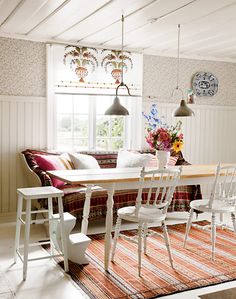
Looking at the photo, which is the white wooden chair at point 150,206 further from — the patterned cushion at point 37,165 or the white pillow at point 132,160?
the white pillow at point 132,160

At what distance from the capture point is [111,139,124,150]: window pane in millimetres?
5906

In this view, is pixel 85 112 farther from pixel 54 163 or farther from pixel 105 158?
pixel 54 163

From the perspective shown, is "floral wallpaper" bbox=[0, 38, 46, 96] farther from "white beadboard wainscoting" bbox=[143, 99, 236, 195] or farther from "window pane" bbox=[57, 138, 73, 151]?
"white beadboard wainscoting" bbox=[143, 99, 236, 195]

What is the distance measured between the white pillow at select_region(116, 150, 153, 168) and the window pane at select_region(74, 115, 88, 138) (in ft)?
2.21

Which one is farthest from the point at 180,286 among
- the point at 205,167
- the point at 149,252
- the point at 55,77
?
the point at 55,77

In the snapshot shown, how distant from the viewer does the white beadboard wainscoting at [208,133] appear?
6359 mm

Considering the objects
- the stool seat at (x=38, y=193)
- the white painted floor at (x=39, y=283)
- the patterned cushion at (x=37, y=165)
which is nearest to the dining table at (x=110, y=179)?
the stool seat at (x=38, y=193)

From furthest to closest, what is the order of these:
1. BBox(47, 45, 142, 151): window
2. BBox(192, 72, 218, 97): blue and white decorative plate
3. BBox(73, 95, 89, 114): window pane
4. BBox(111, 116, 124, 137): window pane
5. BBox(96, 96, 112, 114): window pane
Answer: BBox(192, 72, 218, 97): blue and white decorative plate
BBox(111, 116, 124, 137): window pane
BBox(96, 96, 112, 114): window pane
BBox(73, 95, 89, 114): window pane
BBox(47, 45, 142, 151): window

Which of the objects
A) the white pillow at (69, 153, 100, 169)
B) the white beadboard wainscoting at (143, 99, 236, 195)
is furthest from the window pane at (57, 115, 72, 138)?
the white beadboard wainscoting at (143, 99, 236, 195)

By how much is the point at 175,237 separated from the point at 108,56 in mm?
2687

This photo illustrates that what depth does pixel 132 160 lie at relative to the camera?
17.0 feet

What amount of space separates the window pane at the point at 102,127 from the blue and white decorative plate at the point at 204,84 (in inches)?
60.3

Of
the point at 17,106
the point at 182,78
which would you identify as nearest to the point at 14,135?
the point at 17,106

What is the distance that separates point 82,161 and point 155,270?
200 cm
